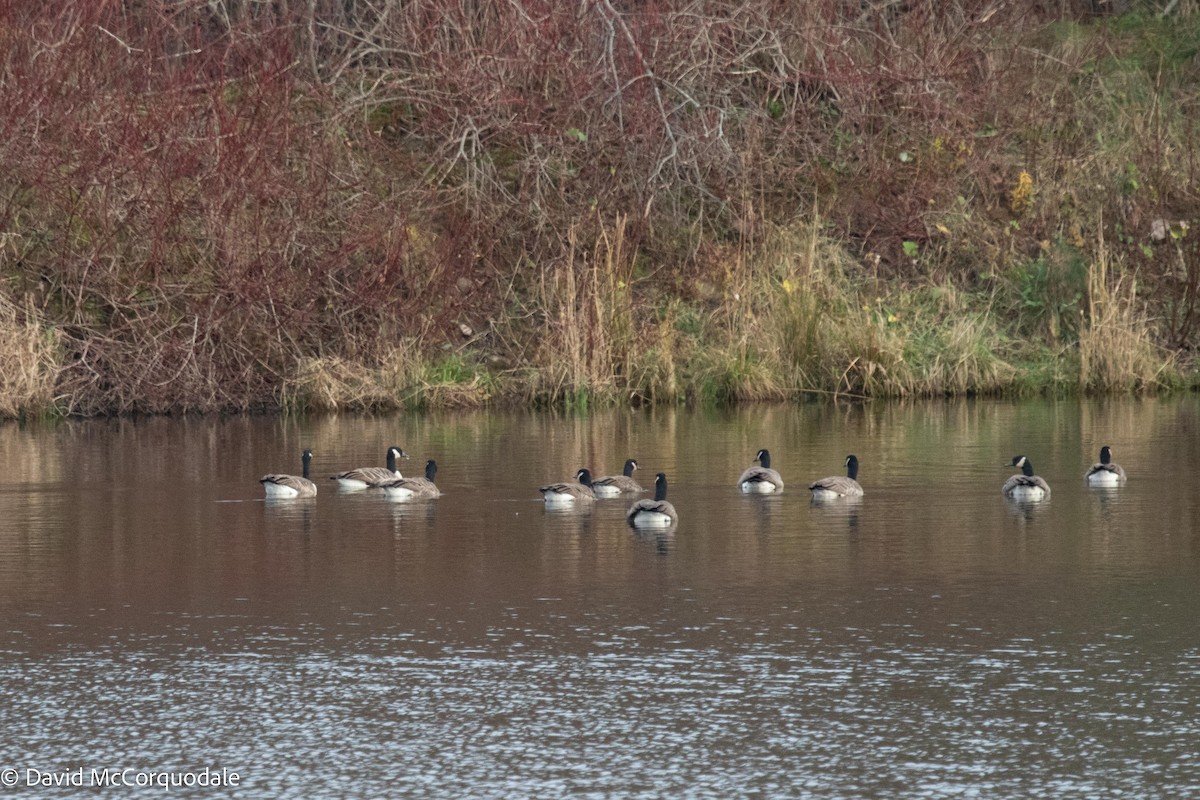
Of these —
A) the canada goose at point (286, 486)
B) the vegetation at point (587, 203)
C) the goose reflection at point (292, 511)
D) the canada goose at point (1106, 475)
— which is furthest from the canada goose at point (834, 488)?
the vegetation at point (587, 203)

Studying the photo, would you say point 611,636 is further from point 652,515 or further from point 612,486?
point 612,486

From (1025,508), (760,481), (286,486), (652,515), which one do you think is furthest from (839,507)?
(286,486)

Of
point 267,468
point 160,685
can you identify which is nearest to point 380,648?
point 160,685

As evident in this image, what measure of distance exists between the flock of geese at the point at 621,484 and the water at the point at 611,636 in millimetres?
209

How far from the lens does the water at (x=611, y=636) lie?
7.58m

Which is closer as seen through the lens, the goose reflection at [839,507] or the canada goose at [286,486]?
the goose reflection at [839,507]

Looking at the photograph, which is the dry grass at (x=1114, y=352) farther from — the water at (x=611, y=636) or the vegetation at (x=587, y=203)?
the water at (x=611, y=636)

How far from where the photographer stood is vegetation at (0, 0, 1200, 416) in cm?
2700

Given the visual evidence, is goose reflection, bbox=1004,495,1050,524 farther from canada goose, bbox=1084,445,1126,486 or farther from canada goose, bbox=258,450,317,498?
canada goose, bbox=258,450,317,498

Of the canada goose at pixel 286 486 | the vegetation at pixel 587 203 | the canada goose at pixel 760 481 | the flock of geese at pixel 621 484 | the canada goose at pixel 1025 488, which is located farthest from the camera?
the vegetation at pixel 587 203

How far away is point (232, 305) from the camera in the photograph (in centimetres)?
2722

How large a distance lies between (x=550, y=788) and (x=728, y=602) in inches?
153

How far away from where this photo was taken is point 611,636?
32.8ft

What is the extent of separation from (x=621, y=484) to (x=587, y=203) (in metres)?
15.9
